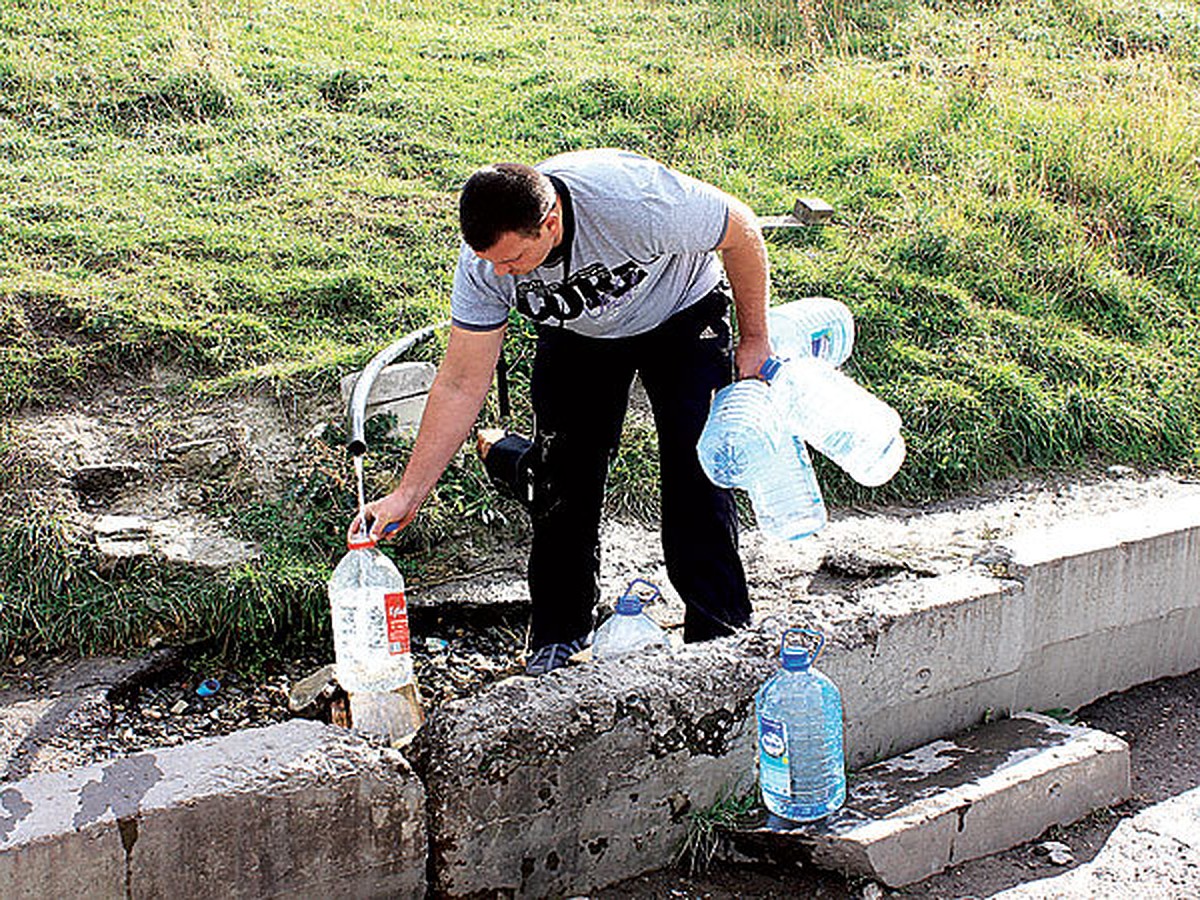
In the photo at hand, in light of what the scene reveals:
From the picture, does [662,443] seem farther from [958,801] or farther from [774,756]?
[958,801]

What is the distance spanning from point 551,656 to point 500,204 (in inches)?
62.7

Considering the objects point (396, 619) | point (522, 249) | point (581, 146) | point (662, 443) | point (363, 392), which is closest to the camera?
point (522, 249)

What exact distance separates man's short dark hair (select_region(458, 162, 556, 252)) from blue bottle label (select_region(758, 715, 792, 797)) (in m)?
1.42

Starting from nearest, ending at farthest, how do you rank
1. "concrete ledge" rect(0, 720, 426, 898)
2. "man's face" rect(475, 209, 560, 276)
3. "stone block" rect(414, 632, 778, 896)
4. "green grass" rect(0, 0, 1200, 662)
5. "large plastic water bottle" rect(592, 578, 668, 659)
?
1. "concrete ledge" rect(0, 720, 426, 898)
2. "stone block" rect(414, 632, 778, 896)
3. "man's face" rect(475, 209, 560, 276)
4. "large plastic water bottle" rect(592, 578, 668, 659)
5. "green grass" rect(0, 0, 1200, 662)

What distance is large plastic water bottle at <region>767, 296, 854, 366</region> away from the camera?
446cm

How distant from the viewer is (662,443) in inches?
162

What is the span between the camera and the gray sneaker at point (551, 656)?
434 cm

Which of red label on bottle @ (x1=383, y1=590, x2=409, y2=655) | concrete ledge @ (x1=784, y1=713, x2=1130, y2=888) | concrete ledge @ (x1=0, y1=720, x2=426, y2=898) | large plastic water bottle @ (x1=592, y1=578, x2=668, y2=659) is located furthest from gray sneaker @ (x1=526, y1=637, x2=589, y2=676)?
concrete ledge @ (x1=0, y1=720, x2=426, y2=898)

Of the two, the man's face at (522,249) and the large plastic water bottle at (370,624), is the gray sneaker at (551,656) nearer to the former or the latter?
the large plastic water bottle at (370,624)

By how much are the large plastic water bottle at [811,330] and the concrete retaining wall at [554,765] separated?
85 centimetres

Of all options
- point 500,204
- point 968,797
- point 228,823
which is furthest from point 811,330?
point 228,823

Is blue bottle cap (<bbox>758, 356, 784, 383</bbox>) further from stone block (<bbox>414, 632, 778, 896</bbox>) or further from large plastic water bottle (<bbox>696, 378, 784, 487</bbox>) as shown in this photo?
stone block (<bbox>414, 632, 778, 896</bbox>)

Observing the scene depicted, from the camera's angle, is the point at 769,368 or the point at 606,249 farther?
the point at 769,368

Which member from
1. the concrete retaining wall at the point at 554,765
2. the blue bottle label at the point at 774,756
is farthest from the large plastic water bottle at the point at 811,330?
the blue bottle label at the point at 774,756
